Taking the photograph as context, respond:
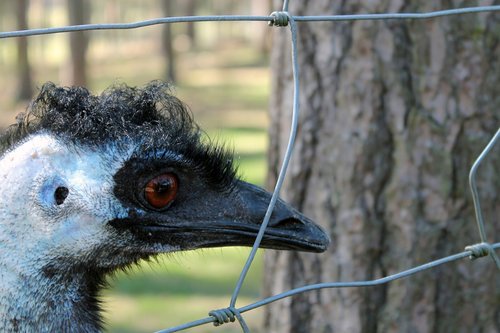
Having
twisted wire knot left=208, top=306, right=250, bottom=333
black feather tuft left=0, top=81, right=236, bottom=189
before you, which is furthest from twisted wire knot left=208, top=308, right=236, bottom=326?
black feather tuft left=0, top=81, right=236, bottom=189

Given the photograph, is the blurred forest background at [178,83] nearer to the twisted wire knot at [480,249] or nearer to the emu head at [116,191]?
the emu head at [116,191]

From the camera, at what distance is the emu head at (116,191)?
188 cm

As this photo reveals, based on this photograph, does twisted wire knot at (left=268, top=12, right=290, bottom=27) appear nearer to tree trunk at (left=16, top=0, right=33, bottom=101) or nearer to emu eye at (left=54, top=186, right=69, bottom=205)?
emu eye at (left=54, top=186, right=69, bottom=205)

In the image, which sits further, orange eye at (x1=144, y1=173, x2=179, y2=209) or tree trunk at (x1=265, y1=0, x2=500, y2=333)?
tree trunk at (x1=265, y1=0, x2=500, y2=333)

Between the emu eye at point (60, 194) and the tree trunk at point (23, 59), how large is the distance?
1350 cm

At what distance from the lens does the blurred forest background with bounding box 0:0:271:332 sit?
19.0ft

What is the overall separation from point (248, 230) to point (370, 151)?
1108 millimetres

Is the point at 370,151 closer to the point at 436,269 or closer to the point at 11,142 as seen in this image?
the point at 436,269

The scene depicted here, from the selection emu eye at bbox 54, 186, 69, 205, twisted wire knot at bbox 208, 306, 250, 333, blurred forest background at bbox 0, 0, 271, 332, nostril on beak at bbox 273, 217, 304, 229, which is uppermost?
blurred forest background at bbox 0, 0, 271, 332

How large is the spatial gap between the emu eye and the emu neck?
0.14m

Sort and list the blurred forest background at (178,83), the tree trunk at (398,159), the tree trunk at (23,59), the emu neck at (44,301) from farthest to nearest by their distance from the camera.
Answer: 1. the tree trunk at (23,59)
2. the blurred forest background at (178,83)
3. the tree trunk at (398,159)
4. the emu neck at (44,301)

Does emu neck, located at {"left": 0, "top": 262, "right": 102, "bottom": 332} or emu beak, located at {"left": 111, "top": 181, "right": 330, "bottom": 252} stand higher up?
emu beak, located at {"left": 111, "top": 181, "right": 330, "bottom": 252}

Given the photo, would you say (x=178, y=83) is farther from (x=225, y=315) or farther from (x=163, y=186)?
(x=225, y=315)

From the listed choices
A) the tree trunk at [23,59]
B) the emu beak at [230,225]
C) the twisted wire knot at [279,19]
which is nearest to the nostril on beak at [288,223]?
the emu beak at [230,225]
